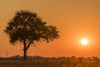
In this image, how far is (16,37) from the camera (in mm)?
63031

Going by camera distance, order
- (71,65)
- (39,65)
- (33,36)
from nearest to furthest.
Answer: (71,65) < (39,65) < (33,36)

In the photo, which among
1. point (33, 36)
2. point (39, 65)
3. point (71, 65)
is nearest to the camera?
point (71, 65)

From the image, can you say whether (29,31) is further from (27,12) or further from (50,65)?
(50,65)

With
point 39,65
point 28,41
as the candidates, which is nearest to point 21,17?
point 28,41

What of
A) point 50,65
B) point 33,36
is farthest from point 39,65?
point 33,36

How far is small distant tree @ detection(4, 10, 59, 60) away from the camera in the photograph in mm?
62469

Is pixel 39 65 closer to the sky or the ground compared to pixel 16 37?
closer to the ground

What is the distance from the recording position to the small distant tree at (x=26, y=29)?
62469mm

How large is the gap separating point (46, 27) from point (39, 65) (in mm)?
32247

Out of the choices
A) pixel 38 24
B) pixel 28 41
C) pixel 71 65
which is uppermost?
pixel 38 24

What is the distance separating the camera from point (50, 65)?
33.1m

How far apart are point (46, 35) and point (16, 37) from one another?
6.91m

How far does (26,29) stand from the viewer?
6297 centimetres

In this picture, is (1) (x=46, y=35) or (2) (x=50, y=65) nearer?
(2) (x=50, y=65)
